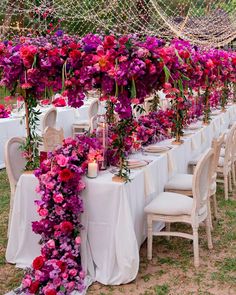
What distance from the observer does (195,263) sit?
12.7ft

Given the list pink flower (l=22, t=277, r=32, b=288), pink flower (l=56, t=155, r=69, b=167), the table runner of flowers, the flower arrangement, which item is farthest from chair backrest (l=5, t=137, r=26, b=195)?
pink flower (l=22, t=277, r=32, b=288)

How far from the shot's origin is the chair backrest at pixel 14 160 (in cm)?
420

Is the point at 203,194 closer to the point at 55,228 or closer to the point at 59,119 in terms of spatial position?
the point at 55,228

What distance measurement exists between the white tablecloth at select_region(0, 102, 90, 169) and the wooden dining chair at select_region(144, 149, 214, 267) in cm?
311

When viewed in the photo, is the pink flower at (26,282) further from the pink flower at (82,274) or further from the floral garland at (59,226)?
the pink flower at (82,274)

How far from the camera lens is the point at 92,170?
3.66m

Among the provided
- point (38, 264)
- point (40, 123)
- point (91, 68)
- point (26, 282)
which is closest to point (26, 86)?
point (91, 68)

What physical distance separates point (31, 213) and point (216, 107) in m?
5.22

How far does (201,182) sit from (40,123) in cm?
458

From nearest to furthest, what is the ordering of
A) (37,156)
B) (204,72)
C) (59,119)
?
(37,156) < (204,72) < (59,119)

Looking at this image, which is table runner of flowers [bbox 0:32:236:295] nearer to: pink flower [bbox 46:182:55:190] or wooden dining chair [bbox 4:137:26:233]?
pink flower [bbox 46:182:55:190]

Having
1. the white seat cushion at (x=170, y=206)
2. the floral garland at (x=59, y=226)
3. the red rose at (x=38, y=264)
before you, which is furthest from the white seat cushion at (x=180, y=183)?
the red rose at (x=38, y=264)

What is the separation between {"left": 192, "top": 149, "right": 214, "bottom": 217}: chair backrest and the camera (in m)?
3.70

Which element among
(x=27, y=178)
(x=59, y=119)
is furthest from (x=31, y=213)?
(x=59, y=119)
